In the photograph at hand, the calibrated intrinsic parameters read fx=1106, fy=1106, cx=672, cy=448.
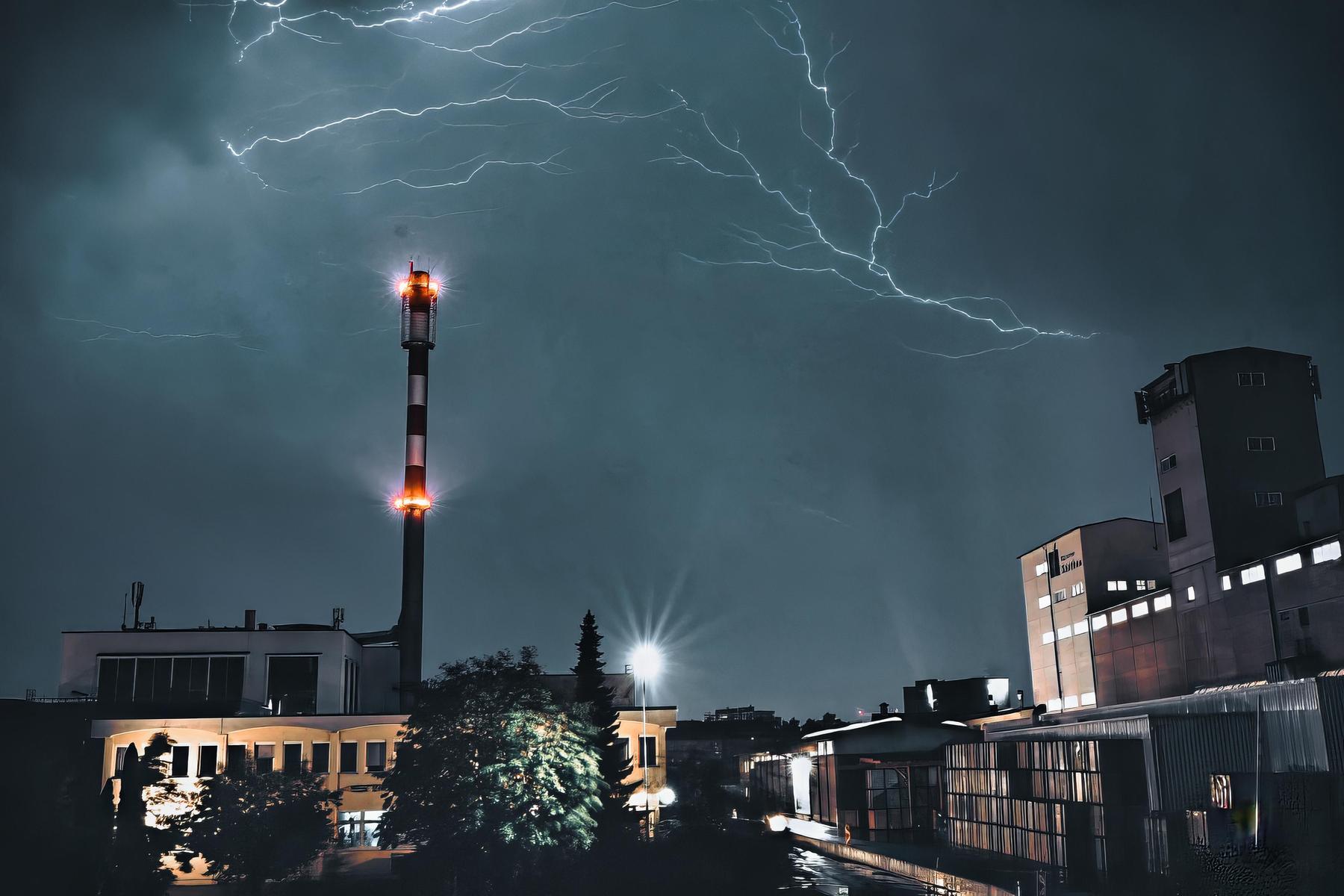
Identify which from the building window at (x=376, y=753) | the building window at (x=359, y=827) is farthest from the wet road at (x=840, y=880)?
the building window at (x=376, y=753)

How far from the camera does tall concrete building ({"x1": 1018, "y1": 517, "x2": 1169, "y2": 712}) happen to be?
202 feet

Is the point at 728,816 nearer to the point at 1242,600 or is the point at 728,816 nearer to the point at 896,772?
the point at 896,772

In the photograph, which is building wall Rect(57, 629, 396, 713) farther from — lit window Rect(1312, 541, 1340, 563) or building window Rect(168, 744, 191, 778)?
lit window Rect(1312, 541, 1340, 563)

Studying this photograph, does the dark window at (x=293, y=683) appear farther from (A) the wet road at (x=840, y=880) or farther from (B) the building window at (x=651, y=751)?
(A) the wet road at (x=840, y=880)

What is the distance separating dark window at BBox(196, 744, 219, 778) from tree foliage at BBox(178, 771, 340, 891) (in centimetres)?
1759

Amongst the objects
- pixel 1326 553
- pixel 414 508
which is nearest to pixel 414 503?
pixel 414 508

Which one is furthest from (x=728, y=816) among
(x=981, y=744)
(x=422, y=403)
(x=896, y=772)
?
(x=422, y=403)

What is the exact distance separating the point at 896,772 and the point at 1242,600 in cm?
1597

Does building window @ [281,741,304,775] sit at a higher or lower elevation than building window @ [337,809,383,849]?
higher

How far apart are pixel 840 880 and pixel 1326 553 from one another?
22458 millimetres

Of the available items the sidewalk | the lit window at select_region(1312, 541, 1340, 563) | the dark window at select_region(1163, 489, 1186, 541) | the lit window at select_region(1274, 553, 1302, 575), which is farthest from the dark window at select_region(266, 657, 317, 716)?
the lit window at select_region(1312, 541, 1340, 563)

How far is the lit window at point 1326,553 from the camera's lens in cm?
3884

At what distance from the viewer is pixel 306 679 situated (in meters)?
56.9

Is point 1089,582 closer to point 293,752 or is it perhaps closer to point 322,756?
point 322,756
